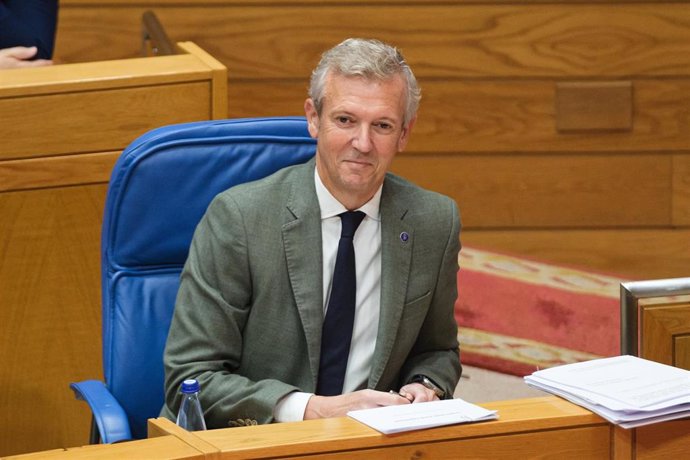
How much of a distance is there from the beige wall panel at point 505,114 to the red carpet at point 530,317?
0.47 meters

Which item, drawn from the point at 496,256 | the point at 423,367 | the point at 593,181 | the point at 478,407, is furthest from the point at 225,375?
the point at 593,181

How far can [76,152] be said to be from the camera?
274 cm

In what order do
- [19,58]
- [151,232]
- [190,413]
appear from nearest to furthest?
[190,413], [151,232], [19,58]

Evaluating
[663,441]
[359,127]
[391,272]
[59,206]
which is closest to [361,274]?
[391,272]

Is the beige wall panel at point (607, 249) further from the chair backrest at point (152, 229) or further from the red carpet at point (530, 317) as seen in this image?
the chair backrest at point (152, 229)

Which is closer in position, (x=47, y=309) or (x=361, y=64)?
(x=361, y=64)

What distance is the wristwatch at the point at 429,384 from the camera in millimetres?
2125

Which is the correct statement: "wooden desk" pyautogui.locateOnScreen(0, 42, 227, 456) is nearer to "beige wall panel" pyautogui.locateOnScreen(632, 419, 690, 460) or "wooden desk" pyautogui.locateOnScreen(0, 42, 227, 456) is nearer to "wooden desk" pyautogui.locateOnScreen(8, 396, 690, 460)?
"wooden desk" pyautogui.locateOnScreen(8, 396, 690, 460)

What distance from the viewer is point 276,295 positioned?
6.87 ft

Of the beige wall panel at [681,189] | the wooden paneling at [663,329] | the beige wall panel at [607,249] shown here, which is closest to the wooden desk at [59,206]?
the wooden paneling at [663,329]

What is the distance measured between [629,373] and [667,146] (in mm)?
2760

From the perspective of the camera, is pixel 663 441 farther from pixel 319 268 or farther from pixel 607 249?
pixel 607 249

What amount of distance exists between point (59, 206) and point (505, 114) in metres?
2.00

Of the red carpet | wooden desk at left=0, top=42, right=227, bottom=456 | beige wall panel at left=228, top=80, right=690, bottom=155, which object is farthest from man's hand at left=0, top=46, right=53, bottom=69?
the red carpet
